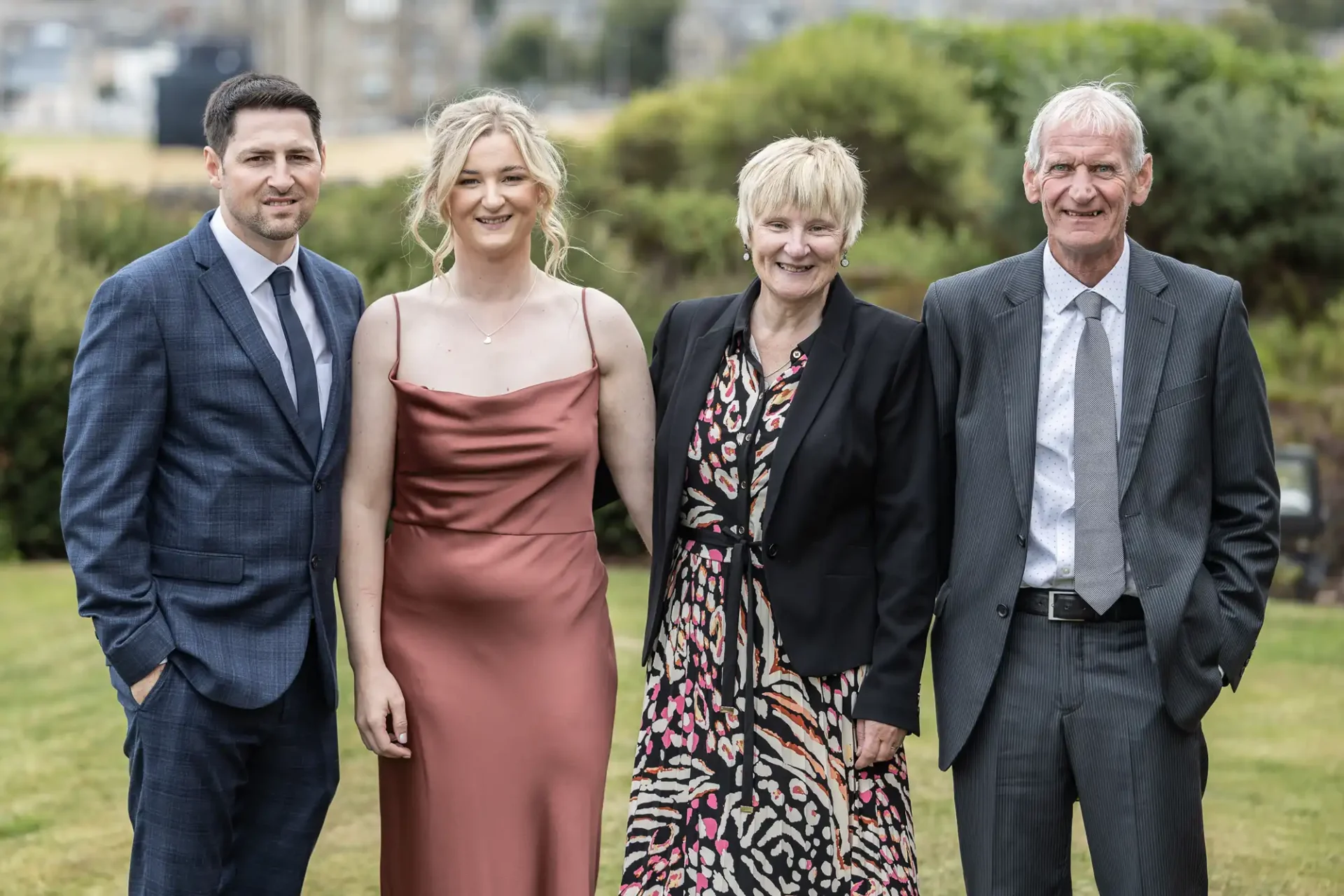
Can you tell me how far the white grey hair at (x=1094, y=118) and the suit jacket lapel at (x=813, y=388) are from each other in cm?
55

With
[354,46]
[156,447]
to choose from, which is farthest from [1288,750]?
[354,46]

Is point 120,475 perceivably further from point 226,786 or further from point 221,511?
point 226,786

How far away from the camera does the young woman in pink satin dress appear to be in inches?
146

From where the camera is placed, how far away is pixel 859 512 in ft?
11.9

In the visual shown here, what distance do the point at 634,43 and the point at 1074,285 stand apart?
10119 centimetres

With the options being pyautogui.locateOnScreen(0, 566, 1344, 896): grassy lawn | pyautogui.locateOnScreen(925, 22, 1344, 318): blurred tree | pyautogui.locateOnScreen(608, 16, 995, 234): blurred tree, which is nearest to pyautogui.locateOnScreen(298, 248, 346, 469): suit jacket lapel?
pyautogui.locateOnScreen(0, 566, 1344, 896): grassy lawn

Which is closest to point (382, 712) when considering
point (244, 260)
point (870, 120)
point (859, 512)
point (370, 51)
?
point (244, 260)

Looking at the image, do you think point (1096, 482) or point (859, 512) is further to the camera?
point (859, 512)

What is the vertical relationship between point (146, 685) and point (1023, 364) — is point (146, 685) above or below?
below

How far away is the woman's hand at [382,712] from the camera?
3.70 meters

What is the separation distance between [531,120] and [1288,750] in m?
5.50

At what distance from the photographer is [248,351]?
3.46m

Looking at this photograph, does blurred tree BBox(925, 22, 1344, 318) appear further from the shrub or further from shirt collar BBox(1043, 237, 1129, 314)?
shirt collar BBox(1043, 237, 1129, 314)

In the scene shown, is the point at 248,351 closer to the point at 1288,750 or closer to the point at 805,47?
the point at 1288,750
